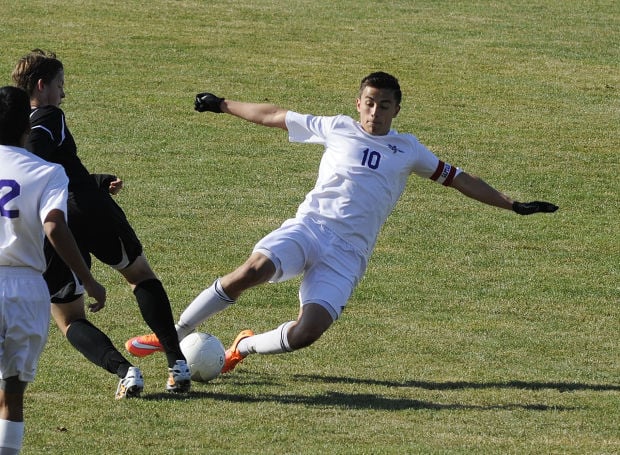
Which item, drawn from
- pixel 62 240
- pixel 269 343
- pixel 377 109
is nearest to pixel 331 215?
pixel 377 109

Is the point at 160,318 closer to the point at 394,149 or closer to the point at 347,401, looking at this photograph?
the point at 347,401

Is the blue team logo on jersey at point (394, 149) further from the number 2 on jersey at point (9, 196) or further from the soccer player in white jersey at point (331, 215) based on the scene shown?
the number 2 on jersey at point (9, 196)

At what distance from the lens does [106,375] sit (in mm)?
8500

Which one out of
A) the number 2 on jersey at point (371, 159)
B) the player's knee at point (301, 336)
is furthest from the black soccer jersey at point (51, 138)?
the number 2 on jersey at point (371, 159)

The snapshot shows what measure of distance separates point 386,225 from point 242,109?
15.7 ft

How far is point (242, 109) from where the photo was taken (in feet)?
28.9

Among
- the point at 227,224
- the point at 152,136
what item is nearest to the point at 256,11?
the point at 152,136

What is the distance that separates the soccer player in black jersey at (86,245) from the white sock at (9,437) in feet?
5.48

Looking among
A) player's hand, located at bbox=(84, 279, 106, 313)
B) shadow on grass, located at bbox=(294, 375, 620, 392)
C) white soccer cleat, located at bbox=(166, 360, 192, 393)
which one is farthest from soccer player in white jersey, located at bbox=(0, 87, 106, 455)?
shadow on grass, located at bbox=(294, 375, 620, 392)

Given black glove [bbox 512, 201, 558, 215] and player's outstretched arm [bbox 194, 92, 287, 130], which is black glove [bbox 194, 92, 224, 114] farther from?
black glove [bbox 512, 201, 558, 215]

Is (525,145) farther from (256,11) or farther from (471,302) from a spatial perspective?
(256,11)

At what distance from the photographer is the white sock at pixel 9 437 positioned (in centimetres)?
611

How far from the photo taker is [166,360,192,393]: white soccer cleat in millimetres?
7965

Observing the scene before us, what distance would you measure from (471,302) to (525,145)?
6.24m
